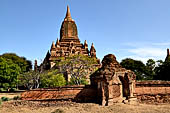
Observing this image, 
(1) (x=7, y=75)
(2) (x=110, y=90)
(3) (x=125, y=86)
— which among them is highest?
(1) (x=7, y=75)

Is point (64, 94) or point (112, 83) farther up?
point (112, 83)

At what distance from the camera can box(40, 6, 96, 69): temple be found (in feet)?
149

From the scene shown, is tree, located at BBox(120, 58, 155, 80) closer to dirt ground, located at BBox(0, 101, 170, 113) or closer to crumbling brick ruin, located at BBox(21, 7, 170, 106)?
crumbling brick ruin, located at BBox(21, 7, 170, 106)

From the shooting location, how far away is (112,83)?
51.1 ft

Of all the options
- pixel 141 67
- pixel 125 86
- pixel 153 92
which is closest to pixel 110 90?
pixel 125 86

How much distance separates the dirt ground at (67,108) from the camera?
1345 cm

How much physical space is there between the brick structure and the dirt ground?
3.08 ft

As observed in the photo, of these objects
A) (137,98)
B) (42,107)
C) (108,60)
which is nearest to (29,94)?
(42,107)

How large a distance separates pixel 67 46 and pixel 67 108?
34.3 m

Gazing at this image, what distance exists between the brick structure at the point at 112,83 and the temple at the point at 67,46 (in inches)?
1126

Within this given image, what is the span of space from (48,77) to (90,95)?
15631 millimetres

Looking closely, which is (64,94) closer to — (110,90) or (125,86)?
(110,90)

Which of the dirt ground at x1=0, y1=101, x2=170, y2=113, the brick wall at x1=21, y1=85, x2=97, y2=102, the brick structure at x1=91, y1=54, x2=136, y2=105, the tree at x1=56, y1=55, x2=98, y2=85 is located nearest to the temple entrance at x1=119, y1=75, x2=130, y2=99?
the brick structure at x1=91, y1=54, x2=136, y2=105

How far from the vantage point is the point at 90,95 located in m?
16.3
